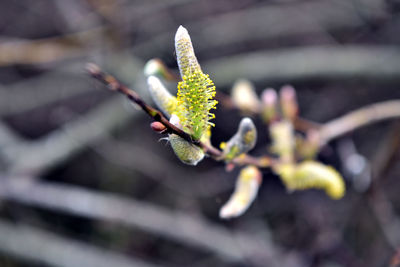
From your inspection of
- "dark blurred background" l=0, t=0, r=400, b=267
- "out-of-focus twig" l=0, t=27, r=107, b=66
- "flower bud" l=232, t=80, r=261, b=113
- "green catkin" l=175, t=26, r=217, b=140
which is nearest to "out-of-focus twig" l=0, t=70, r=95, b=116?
"dark blurred background" l=0, t=0, r=400, b=267

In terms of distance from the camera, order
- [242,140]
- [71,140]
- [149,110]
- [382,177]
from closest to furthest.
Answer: [149,110] → [242,140] → [382,177] → [71,140]

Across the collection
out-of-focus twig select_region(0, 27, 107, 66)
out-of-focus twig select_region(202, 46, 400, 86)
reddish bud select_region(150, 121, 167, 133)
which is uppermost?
out-of-focus twig select_region(0, 27, 107, 66)

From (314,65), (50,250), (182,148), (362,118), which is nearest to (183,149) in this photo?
(182,148)

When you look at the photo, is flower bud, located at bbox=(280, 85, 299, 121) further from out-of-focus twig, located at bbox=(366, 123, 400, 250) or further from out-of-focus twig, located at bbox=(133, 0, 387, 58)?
out-of-focus twig, located at bbox=(133, 0, 387, 58)

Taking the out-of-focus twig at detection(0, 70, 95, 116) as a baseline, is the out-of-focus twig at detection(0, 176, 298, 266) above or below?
below

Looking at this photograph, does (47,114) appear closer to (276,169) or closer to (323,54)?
(323,54)

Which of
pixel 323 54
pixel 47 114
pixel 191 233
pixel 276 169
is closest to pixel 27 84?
pixel 47 114

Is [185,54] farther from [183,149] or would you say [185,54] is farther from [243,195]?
[243,195]

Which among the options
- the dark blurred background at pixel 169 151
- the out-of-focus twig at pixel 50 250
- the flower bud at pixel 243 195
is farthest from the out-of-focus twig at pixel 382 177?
the out-of-focus twig at pixel 50 250
